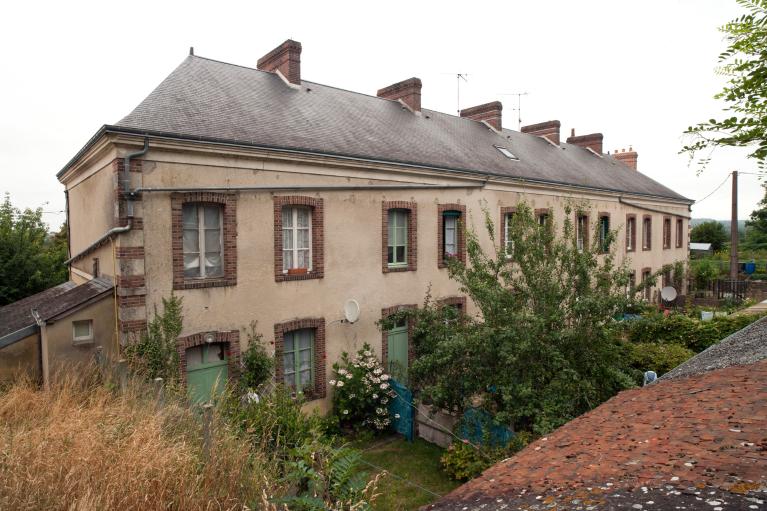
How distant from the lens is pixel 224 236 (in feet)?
33.6

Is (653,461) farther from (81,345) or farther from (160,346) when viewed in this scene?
(81,345)

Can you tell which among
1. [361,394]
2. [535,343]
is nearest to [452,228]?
[361,394]

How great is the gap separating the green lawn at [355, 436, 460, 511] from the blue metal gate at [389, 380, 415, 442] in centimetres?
24

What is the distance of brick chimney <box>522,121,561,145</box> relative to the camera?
80.6 feet

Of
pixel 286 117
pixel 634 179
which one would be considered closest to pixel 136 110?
pixel 286 117

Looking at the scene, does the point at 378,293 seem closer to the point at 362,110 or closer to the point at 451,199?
the point at 451,199

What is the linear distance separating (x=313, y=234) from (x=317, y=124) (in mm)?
3189

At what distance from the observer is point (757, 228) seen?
47.5 metres

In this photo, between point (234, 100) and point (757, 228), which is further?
point (757, 228)

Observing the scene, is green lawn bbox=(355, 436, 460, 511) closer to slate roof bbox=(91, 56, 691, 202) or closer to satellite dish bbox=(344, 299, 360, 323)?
satellite dish bbox=(344, 299, 360, 323)

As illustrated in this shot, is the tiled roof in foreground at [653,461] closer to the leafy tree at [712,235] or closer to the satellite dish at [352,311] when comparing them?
the satellite dish at [352,311]

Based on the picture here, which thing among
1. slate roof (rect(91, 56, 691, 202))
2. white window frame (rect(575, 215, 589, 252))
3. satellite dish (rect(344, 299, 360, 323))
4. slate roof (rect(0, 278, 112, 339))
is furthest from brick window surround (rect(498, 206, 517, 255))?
slate roof (rect(0, 278, 112, 339))

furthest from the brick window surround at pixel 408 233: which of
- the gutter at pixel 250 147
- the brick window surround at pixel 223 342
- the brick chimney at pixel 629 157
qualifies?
the brick chimney at pixel 629 157

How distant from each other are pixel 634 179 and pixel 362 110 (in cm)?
1746
